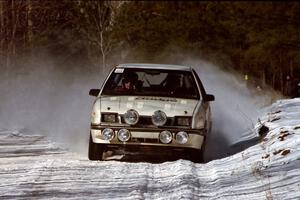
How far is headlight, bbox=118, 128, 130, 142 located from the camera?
343 inches

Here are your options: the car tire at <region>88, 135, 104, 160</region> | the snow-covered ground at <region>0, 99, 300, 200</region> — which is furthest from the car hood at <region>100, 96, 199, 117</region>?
the snow-covered ground at <region>0, 99, 300, 200</region>

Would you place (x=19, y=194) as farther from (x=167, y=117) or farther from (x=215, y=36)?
(x=215, y=36)

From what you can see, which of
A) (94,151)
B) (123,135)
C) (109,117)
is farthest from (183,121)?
(94,151)

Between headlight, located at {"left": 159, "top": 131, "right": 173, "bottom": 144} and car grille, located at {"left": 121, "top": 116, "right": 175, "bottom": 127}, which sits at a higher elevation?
car grille, located at {"left": 121, "top": 116, "right": 175, "bottom": 127}

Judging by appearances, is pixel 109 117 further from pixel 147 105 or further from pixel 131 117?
pixel 147 105

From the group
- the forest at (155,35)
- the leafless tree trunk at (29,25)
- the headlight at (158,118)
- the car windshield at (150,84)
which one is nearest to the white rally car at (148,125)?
the headlight at (158,118)

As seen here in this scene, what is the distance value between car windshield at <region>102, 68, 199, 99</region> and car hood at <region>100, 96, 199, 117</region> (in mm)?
292

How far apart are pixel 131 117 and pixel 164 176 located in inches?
57.6

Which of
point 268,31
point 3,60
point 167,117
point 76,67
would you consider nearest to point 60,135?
point 167,117

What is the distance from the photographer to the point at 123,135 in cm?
873

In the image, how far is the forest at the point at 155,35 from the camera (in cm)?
3369

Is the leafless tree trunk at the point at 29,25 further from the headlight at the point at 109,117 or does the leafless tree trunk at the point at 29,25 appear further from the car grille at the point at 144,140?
the car grille at the point at 144,140

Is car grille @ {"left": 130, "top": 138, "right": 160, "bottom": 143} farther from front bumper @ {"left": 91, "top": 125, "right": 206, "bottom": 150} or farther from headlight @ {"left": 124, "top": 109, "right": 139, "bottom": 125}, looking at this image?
headlight @ {"left": 124, "top": 109, "right": 139, "bottom": 125}

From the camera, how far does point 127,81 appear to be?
33.1ft
